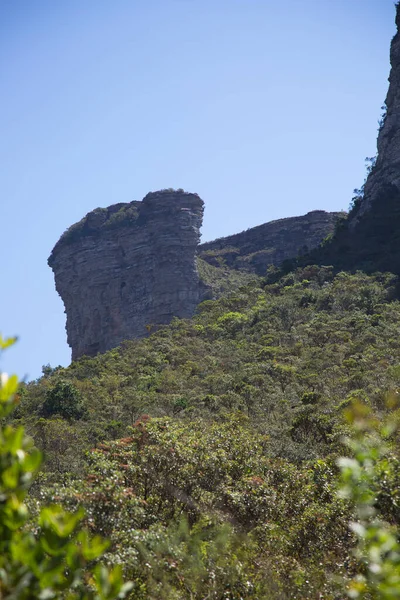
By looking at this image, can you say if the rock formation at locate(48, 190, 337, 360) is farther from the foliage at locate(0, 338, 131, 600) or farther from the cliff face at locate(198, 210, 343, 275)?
the foliage at locate(0, 338, 131, 600)

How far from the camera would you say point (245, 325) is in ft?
162

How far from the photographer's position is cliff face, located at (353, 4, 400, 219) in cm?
6475

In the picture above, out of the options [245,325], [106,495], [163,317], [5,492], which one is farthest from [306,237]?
[5,492]

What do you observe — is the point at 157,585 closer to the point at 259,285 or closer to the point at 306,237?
the point at 259,285

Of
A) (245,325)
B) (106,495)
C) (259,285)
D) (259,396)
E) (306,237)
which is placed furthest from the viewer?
(306,237)

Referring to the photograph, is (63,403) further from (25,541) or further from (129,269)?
(129,269)

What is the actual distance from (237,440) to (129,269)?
69599mm

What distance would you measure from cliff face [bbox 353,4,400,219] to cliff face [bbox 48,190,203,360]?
89.6ft

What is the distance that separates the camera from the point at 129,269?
83062 mm

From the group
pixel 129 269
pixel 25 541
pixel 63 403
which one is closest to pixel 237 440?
pixel 25 541

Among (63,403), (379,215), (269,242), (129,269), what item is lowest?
(63,403)

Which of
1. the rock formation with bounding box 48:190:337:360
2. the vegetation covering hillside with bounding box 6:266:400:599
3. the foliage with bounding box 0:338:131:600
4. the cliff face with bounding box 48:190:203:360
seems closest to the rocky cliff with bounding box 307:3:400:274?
the vegetation covering hillside with bounding box 6:266:400:599

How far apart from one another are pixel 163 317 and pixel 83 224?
20.7 metres

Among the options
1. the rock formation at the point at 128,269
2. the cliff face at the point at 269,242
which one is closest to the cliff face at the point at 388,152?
the cliff face at the point at 269,242
